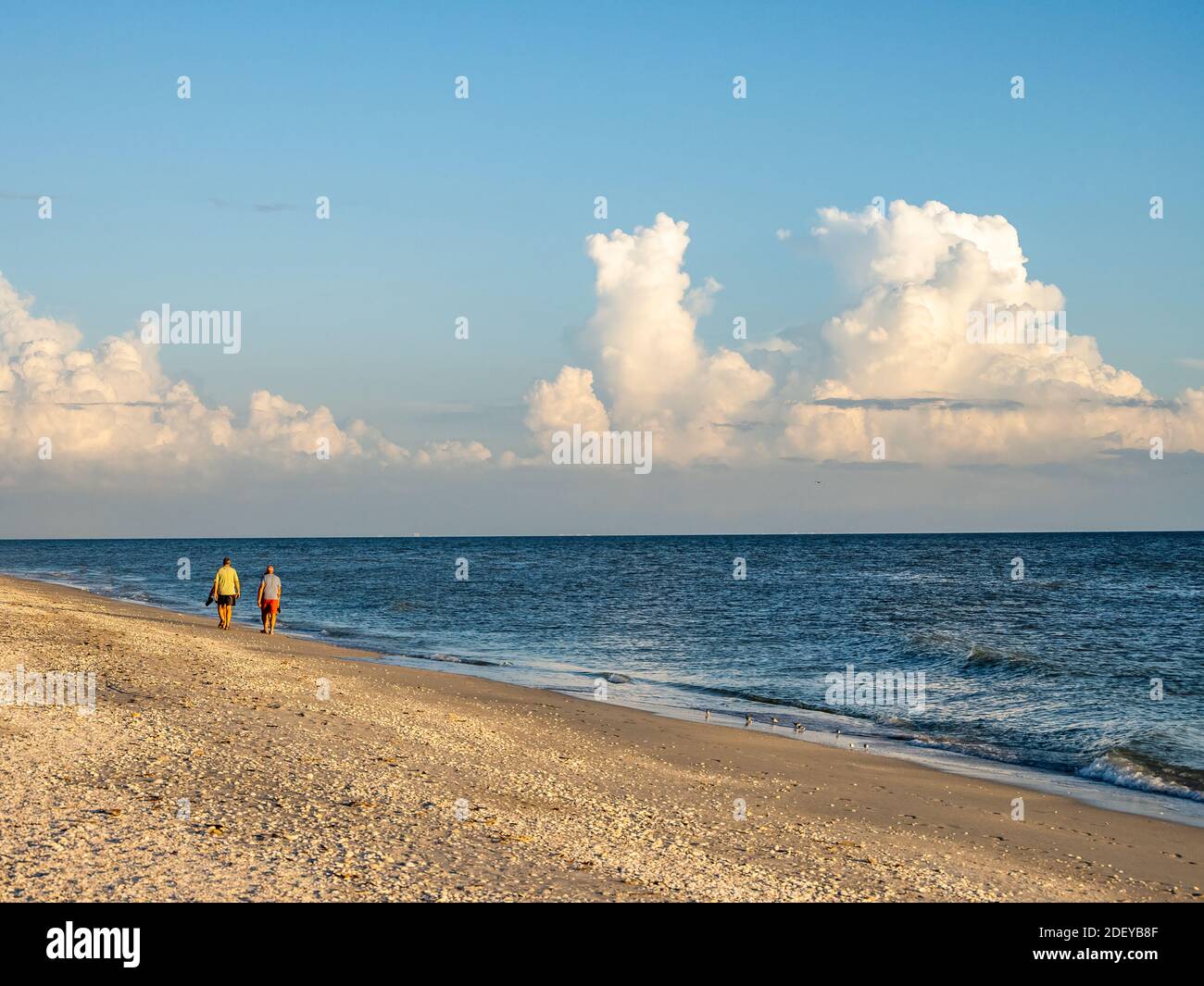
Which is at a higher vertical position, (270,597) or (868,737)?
(270,597)

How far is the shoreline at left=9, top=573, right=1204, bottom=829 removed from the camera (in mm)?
14578

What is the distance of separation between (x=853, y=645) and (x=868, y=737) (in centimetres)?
1643

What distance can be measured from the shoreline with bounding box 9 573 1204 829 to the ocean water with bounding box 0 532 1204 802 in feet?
0.46

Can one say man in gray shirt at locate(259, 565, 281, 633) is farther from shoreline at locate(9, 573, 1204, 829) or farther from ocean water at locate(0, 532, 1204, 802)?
ocean water at locate(0, 532, 1204, 802)

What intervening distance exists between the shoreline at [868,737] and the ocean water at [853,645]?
0.14 meters

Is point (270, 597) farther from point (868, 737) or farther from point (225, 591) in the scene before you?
point (868, 737)

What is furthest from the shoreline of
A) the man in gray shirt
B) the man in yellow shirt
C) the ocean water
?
the man in yellow shirt

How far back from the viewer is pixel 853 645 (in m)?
35.2

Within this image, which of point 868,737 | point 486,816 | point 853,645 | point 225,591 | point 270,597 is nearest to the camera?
point 486,816

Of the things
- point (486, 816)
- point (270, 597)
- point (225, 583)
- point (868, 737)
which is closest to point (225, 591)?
point (225, 583)

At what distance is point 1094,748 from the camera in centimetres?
1825

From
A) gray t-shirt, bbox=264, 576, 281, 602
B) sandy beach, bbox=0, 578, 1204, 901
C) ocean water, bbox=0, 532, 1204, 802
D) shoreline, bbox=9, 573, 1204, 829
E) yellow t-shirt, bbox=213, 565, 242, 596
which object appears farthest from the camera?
yellow t-shirt, bbox=213, 565, 242, 596
